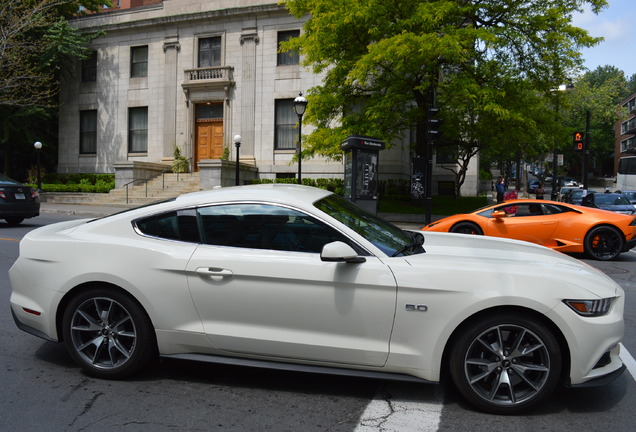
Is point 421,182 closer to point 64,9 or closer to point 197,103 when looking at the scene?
point 197,103

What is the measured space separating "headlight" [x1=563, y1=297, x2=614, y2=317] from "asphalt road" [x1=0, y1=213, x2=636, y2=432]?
70 cm

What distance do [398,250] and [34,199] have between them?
1370 cm

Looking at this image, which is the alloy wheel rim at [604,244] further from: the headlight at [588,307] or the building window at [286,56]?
the building window at [286,56]

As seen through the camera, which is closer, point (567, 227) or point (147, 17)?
point (567, 227)

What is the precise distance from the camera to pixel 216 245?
12.7ft

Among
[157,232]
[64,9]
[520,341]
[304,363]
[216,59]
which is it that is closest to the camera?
[520,341]

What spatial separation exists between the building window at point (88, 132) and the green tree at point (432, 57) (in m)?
16.9

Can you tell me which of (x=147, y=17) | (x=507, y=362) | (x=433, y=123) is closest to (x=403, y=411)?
(x=507, y=362)

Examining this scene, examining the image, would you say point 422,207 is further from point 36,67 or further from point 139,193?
point 36,67

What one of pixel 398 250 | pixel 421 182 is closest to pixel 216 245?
pixel 398 250

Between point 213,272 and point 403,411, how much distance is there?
164 centimetres

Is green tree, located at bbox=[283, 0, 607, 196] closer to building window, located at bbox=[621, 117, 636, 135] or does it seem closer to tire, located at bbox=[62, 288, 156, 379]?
tire, located at bbox=[62, 288, 156, 379]

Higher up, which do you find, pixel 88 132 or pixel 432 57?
pixel 432 57

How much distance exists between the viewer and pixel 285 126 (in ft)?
90.5
